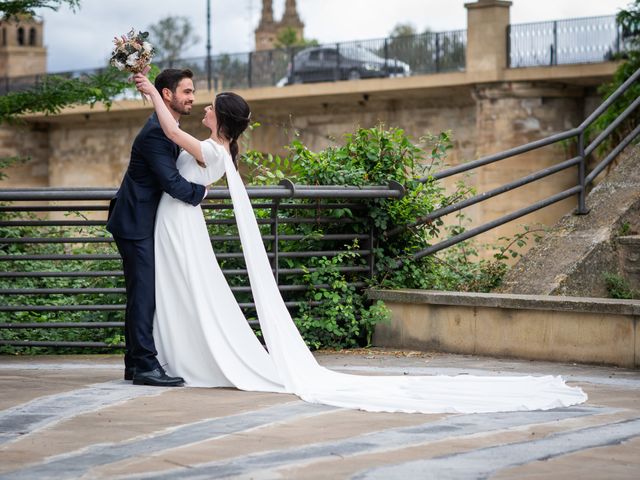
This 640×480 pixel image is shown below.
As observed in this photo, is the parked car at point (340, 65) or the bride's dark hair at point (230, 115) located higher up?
the parked car at point (340, 65)

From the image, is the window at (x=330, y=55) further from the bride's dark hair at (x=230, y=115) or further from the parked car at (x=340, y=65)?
the bride's dark hair at (x=230, y=115)

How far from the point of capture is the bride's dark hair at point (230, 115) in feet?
25.2

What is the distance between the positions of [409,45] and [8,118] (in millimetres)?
16468

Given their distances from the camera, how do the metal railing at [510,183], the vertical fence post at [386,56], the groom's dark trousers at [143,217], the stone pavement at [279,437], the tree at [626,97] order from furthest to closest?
the vertical fence post at [386,56] → the tree at [626,97] → the metal railing at [510,183] → the groom's dark trousers at [143,217] → the stone pavement at [279,437]

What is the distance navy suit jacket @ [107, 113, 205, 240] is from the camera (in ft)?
24.9

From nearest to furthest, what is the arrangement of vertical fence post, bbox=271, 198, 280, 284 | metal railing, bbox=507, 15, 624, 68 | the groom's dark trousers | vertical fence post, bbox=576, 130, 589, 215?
the groom's dark trousers
vertical fence post, bbox=271, 198, 280, 284
vertical fence post, bbox=576, 130, 589, 215
metal railing, bbox=507, 15, 624, 68

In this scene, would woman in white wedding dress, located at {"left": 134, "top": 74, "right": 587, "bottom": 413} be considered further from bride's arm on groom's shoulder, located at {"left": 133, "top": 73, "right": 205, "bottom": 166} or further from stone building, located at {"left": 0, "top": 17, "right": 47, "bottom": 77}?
stone building, located at {"left": 0, "top": 17, "right": 47, "bottom": 77}

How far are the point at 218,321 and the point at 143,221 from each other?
28.4 inches

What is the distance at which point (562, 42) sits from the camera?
27.1 meters

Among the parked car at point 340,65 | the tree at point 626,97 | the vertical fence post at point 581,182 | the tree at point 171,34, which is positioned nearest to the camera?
the vertical fence post at point 581,182

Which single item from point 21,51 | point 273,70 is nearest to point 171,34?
point 21,51

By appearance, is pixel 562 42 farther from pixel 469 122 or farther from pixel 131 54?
pixel 131 54

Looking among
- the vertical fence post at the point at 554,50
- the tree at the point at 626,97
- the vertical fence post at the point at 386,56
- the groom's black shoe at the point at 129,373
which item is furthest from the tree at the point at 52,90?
the vertical fence post at the point at 386,56

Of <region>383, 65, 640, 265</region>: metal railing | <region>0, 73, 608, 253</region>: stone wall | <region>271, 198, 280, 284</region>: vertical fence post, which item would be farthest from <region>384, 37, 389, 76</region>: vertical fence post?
<region>271, 198, 280, 284</region>: vertical fence post
